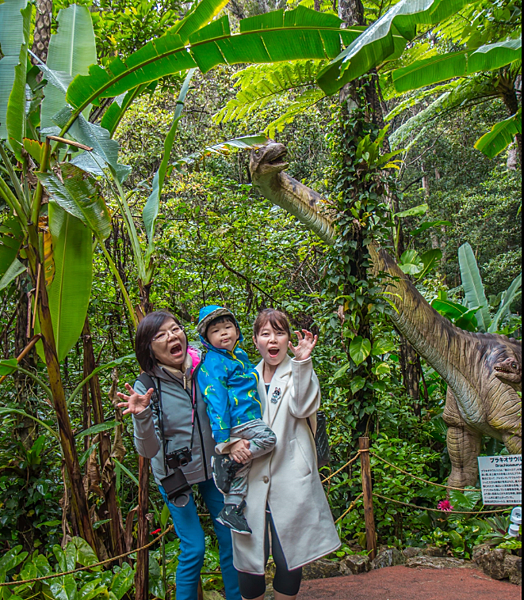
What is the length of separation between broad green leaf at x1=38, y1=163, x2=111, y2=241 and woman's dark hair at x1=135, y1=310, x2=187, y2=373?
55 centimetres

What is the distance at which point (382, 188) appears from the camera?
398 centimetres

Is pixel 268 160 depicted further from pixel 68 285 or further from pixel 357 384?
pixel 68 285

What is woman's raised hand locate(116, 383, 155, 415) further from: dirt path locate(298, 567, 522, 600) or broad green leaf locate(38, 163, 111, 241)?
dirt path locate(298, 567, 522, 600)

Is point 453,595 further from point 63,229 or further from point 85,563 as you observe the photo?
point 63,229

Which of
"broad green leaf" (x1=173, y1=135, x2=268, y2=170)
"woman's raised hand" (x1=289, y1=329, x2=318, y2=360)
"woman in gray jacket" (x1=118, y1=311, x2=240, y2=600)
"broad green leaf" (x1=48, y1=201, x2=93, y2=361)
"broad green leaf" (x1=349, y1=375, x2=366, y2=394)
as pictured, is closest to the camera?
"woman's raised hand" (x1=289, y1=329, x2=318, y2=360)

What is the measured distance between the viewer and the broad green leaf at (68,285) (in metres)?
2.65

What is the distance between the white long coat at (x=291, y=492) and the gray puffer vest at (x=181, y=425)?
0.26 metres

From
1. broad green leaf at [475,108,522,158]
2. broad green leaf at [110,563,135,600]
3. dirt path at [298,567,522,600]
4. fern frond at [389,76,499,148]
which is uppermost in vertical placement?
fern frond at [389,76,499,148]

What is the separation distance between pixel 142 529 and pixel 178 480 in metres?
0.32

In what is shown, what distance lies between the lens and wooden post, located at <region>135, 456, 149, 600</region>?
2.12 m

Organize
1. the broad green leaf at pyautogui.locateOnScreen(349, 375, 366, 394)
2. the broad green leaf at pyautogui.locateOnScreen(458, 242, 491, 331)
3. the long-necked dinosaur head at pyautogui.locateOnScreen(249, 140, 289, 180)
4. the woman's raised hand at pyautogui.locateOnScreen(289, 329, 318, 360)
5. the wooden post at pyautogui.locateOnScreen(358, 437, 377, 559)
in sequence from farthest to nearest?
the broad green leaf at pyautogui.locateOnScreen(458, 242, 491, 331) < the long-necked dinosaur head at pyautogui.locateOnScreen(249, 140, 289, 180) < the broad green leaf at pyautogui.locateOnScreen(349, 375, 366, 394) < the wooden post at pyautogui.locateOnScreen(358, 437, 377, 559) < the woman's raised hand at pyautogui.locateOnScreen(289, 329, 318, 360)

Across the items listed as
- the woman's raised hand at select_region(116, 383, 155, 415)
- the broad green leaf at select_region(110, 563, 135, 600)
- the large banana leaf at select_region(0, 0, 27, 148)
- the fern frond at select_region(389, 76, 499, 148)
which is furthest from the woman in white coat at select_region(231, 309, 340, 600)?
the fern frond at select_region(389, 76, 499, 148)

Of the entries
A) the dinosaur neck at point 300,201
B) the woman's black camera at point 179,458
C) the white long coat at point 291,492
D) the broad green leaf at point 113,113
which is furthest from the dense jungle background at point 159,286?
the white long coat at point 291,492

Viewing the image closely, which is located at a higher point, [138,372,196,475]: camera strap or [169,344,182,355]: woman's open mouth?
[169,344,182,355]: woman's open mouth
